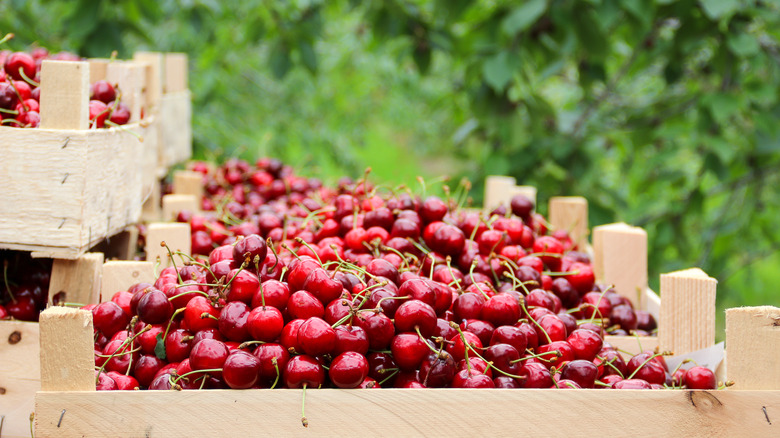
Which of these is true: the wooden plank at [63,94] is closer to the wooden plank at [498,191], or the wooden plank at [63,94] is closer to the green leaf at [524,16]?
the wooden plank at [498,191]

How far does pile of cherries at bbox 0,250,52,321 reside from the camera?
5.56ft

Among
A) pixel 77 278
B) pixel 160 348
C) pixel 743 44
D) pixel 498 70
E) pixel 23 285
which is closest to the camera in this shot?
pixel 160 348

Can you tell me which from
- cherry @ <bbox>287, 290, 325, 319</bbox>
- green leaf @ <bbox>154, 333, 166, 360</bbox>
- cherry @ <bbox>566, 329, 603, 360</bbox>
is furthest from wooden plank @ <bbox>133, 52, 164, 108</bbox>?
cherry @ <bbox>566, 329, 603, 360</bbox>

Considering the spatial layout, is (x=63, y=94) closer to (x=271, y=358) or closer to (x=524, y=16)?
(x=271, y=358)

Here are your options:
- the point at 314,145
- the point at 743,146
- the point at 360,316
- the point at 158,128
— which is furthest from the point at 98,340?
the point at 314,145

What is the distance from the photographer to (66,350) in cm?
113

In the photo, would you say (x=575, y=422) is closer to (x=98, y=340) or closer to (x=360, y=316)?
(x=360, y=316)

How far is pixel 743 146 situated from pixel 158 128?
295cm

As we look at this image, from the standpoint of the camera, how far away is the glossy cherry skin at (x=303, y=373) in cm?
115

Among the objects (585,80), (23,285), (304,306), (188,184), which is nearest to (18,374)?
(23,285)

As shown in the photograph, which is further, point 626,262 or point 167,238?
point 626,262

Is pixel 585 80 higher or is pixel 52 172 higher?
pixel 585 80

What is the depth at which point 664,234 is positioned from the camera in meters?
3.75

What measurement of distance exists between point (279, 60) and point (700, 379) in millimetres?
3233
